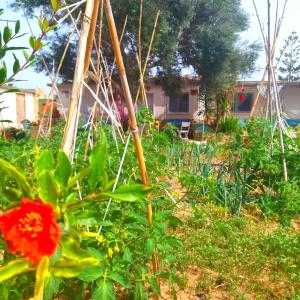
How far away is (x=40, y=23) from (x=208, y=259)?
169cm

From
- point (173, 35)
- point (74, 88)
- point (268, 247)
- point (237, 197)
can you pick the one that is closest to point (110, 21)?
point (74, 88)

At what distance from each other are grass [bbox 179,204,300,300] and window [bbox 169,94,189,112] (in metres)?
14.4

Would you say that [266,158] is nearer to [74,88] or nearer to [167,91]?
[74,88]

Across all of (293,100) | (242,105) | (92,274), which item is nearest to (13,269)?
(92,274)

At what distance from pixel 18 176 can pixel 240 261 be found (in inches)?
73.0

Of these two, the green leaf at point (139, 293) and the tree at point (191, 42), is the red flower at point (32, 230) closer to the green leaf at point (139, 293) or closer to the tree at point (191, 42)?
the green leaf at point (139, 293)

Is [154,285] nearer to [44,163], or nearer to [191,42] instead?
[44,163]

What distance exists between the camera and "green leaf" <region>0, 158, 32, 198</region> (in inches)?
20.4

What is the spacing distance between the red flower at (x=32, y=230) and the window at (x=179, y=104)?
651 inches

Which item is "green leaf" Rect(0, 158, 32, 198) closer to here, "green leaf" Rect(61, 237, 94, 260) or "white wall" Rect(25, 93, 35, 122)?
"green leaf" Rect(61, 237, 94, 260)

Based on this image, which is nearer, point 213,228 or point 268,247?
point 268,247

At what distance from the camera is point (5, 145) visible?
52.6 inches

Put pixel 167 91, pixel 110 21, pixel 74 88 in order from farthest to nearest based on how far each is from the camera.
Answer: pixel 167 91, pixel 110 21, pixel 74 88

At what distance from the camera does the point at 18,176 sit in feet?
1.73
